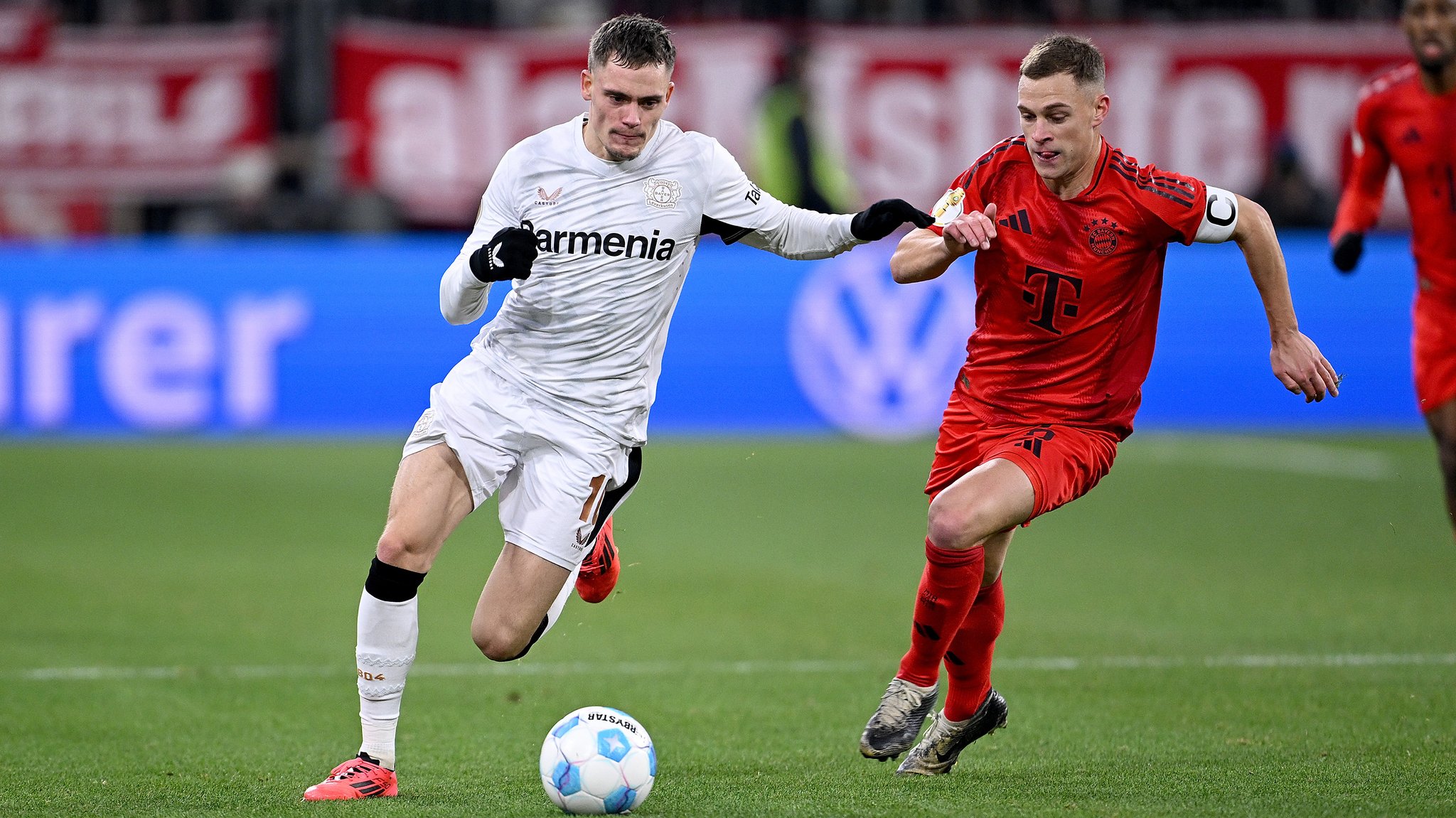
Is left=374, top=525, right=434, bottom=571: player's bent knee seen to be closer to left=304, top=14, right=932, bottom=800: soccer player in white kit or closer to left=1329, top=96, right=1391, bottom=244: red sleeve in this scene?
left=304, top=14, right=932, bottom=800: soccer player in white kit

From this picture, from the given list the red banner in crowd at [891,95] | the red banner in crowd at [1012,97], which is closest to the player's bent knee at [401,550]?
the red banner in crowd at [891,95]

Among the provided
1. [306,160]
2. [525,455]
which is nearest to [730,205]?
[525,455]

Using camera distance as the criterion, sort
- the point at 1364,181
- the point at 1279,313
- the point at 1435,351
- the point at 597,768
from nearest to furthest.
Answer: the point at 597,768 < the point at 1279,313 < the point at 1435,351 < the point at 1364,181

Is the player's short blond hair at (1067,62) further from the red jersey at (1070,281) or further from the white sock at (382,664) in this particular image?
the white sock at (382,664)

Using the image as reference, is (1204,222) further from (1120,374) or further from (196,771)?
(196,771)

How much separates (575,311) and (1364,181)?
3832mm

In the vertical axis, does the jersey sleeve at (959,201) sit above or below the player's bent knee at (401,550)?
above

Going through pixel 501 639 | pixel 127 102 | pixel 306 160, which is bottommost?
pixel 306 160

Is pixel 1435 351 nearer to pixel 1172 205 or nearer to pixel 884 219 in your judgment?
pixel 1172 205

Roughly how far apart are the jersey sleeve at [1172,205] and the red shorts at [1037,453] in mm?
Result: 656

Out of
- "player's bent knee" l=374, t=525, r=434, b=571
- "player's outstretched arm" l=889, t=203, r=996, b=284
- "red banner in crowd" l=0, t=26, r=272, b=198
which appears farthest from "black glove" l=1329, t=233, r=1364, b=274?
"red banner in crowd" l=0, t=26, r=272, b=198

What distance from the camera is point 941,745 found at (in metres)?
5.48

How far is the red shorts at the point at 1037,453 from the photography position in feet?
17.3

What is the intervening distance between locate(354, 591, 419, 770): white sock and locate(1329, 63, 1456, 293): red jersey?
4.42 metres
